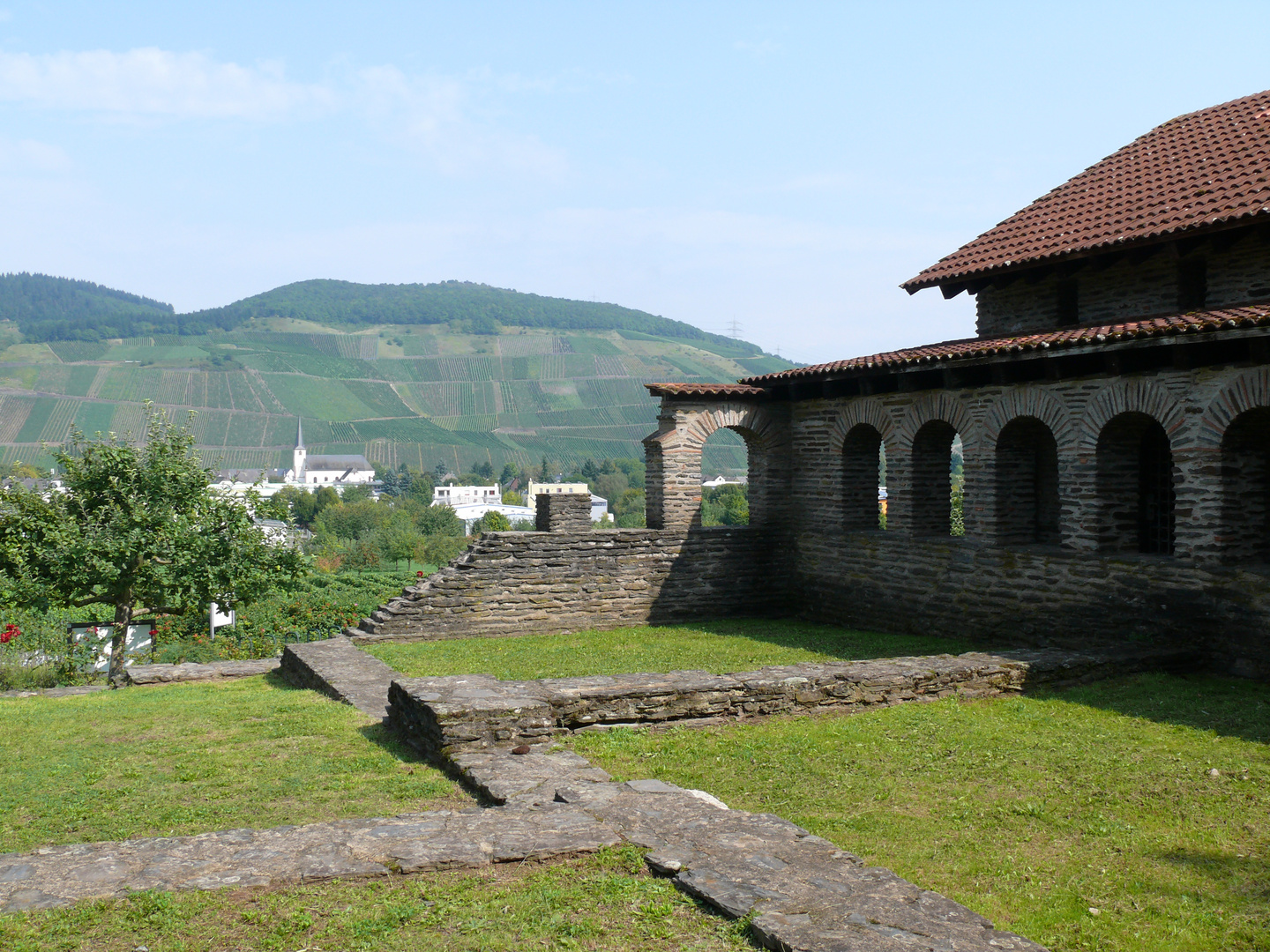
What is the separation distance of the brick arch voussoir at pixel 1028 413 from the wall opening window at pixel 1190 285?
2395 mm

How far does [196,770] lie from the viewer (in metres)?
7.41

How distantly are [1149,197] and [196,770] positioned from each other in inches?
519

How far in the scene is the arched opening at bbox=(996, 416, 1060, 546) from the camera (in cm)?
1328

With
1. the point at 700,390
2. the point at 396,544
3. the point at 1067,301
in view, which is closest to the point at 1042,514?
the point at 1067,301

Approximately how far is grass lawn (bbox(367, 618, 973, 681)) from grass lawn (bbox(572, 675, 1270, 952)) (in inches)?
123

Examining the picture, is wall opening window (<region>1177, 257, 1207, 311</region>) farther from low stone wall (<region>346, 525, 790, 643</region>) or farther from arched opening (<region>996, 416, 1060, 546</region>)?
low stone wall (<region>346, 525, 790, 643</region>)

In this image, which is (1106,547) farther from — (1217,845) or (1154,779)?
(1217,845)

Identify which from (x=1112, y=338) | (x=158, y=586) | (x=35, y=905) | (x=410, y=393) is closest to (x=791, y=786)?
(x=35, y=905)

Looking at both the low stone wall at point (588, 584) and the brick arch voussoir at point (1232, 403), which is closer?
the brick arch voussoir at point (1232, 403)

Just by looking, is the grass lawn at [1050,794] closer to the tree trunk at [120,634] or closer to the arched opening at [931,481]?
the arched opening at [931,481]

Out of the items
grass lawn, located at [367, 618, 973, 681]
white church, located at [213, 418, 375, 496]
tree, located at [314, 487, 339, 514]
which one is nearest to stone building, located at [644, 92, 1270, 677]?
grass lawn, located at [367, 618, 973, 681]

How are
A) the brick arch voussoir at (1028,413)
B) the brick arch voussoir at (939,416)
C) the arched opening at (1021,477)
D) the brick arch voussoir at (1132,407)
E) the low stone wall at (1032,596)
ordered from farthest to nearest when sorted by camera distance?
the brick arch voussoir at (939,416), the arched opening at (1021,477), the brick arch voussoir at (1028,413), the brick arch voussoir at (1132,407), the low stone wall at (1032,596)

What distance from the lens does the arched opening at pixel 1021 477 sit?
43.6ft

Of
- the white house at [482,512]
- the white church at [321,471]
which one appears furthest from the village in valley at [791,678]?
the white church at [321,471]
